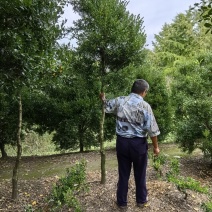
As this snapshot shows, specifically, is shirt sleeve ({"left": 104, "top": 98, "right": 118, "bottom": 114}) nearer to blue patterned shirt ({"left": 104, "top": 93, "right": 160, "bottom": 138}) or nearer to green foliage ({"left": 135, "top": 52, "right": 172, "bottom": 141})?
blue patterned shirt ({"left": 104, "top": 93, "right": 160, "bottom": 138})

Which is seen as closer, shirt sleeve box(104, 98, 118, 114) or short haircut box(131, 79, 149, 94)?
short haircut box(131, 79, 149, 94)

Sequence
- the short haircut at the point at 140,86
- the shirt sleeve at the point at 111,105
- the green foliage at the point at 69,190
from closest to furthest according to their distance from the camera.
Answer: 1. the green foliage at the point at 69,190
2. the short haircut at the point at 140,86
3. the shirt sleeve at the point at 111,105

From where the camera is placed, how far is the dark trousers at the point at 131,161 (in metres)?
4.61

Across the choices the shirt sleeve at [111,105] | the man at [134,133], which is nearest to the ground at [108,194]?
the man at [134,133]

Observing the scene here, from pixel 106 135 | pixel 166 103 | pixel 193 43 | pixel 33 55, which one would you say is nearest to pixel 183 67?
pixel 166 103

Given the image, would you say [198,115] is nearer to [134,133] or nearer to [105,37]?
[105,37]

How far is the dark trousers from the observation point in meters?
4.61

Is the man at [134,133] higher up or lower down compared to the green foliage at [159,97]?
lower down

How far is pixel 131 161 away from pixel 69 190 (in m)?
0.98

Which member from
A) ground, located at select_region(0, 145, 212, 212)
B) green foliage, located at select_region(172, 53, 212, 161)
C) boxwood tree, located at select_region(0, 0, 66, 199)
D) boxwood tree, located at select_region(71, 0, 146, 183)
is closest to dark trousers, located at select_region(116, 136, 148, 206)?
ground, located at select_region(0, 145, 212, 212)

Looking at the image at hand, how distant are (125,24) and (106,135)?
538cm

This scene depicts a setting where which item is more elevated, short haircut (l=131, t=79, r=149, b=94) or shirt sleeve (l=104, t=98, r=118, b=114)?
short haircut (l=131, t=79, r=149, b=94)

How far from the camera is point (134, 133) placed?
4.61 meters

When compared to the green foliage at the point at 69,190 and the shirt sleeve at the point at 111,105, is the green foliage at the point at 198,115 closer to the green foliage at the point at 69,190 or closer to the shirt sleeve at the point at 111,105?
the shirt sleeve at the point at 111,105
